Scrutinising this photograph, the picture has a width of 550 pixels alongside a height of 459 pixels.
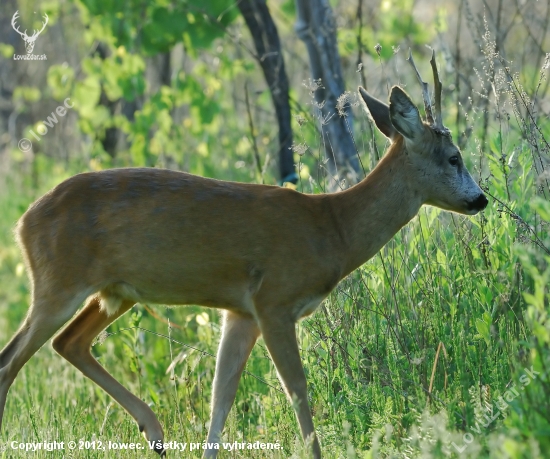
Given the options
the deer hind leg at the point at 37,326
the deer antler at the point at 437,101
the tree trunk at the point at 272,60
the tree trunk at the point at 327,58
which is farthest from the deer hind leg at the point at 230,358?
the tree trunk at the point at 272,60

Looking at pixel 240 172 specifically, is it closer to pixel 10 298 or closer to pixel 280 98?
pixel 280 98

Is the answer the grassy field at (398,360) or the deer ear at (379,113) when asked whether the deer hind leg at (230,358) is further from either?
the deer ear at (379,113)

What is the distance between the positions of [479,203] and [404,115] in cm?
69

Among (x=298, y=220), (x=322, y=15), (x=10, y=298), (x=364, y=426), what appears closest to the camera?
(x=364, y=426)

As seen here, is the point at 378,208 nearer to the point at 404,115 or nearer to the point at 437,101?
the point at 404,115

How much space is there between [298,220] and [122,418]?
6.34 ft

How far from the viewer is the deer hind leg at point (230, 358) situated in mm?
5344

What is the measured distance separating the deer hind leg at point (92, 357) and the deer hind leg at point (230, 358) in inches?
15.0

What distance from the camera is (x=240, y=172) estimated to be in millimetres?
10367

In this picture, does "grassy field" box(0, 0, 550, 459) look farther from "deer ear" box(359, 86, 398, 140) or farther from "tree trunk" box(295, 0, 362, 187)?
"tree trunk" box(295, 0, 362, 187)

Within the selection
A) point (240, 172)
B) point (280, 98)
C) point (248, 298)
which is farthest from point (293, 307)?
point (240, 172)

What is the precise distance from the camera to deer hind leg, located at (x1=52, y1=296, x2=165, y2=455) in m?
5.38

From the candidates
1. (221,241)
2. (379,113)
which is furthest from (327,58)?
(221,241)

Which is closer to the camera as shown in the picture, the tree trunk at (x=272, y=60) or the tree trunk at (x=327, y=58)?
the tree trunk at (x=327, y=58)
